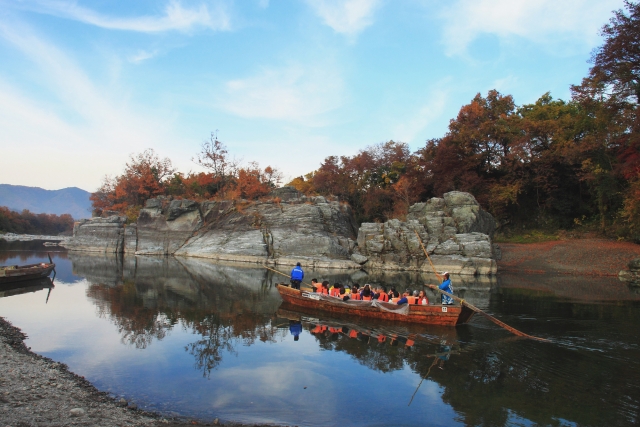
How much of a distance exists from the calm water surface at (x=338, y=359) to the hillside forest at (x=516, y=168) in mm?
20390

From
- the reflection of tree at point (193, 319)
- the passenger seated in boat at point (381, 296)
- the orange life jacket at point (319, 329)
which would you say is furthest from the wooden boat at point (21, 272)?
the passenger seated in boat at point (381, 296)

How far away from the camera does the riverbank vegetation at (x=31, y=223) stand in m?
96.2

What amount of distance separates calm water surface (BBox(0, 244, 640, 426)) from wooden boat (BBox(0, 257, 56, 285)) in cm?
338

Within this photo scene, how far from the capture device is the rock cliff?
39594 mm

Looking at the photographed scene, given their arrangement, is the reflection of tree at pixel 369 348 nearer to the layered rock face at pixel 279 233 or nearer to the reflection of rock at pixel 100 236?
the layered rock face at pixel 279 233

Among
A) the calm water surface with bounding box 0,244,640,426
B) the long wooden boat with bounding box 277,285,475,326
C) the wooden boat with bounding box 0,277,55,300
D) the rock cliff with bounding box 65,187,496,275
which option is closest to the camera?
the calm water surface with bounding box 0,244,640,426

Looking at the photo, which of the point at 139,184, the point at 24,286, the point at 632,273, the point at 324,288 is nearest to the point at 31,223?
the point at 139,184

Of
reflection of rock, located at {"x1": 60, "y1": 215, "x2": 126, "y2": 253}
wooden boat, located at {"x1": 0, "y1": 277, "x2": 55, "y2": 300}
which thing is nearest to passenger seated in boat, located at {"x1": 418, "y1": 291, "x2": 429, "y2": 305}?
wooden boat, located at {"x1": 0, "y1": 277, "x2": 55, "y2": 300}

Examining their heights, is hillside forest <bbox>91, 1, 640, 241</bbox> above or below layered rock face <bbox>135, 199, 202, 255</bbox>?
above

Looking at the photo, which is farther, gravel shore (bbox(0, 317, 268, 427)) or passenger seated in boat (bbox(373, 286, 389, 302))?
passenger seated in boat (bbox(373, 286, 389, 302))

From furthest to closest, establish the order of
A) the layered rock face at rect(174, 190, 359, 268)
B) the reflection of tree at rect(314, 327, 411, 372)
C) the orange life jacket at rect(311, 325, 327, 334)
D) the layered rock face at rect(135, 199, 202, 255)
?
the layered rock face at rect(135, 199, 202, 255) < the layered rock face at rect(174, 190, 359, 268) < the orange life jacket at rect(311, 325, 327, 334) < the reflection of tree at rect(314, 327, 411, 372)

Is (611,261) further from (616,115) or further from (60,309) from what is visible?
(60,309)

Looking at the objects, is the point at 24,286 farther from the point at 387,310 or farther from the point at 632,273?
the point at 632,273

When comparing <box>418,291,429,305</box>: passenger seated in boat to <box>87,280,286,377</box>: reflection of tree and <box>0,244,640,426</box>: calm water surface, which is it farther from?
<box>87,280,286,377</box>: reflection of tree
